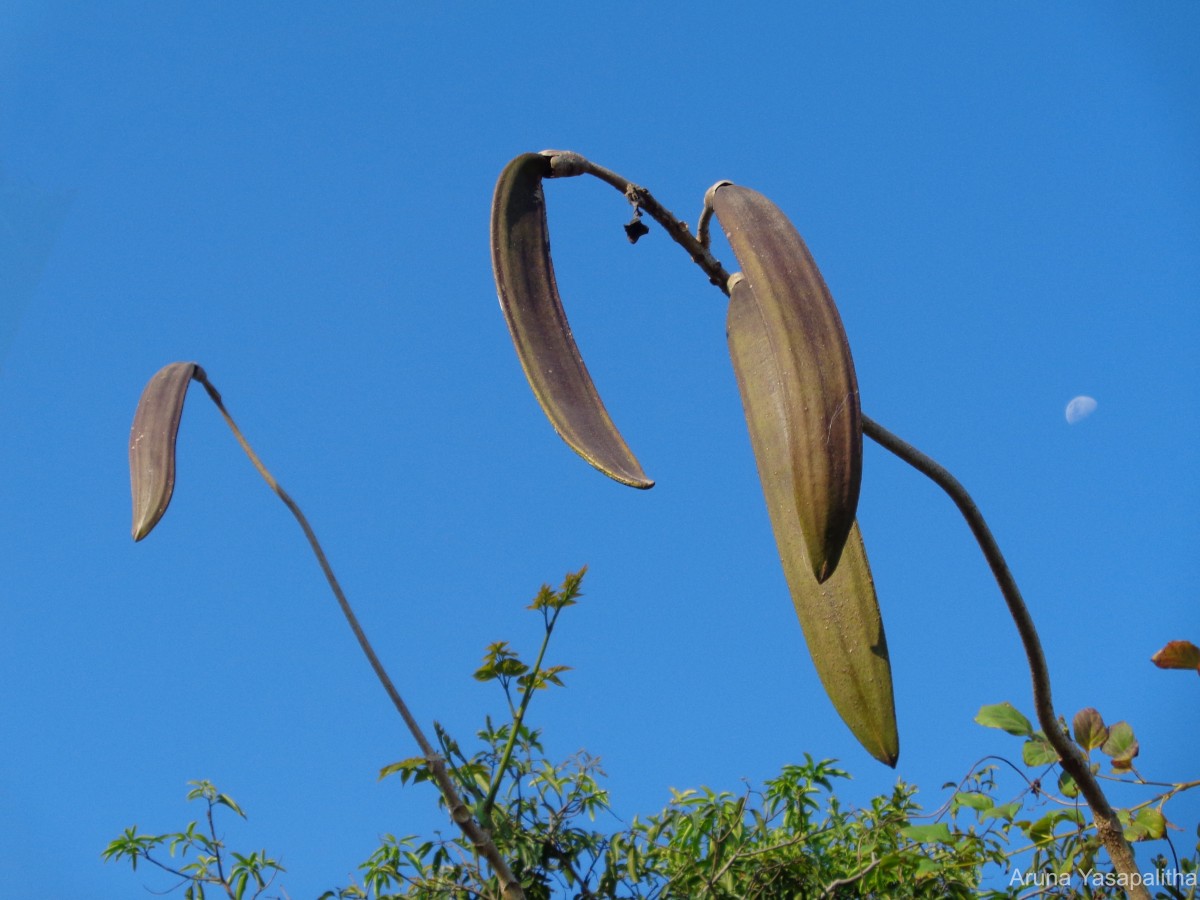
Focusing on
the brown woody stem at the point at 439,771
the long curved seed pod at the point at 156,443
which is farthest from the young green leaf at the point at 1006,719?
the long curved seed pod at the point at 156,443

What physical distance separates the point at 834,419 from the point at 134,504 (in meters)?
0.66

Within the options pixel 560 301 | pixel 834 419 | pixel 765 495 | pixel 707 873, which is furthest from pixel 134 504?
pixel 707 873

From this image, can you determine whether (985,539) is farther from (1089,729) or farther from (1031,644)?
(1089,729)

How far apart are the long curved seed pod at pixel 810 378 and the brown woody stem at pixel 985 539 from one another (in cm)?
17

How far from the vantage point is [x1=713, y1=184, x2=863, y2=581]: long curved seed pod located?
2.09 ft

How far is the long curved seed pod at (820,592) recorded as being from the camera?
89 cm

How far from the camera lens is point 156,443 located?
3.48ft

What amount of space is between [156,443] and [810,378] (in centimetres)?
66

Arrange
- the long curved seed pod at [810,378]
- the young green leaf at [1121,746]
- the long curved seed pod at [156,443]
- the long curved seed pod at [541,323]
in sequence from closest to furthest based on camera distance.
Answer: the long curved seed pod at [810,378] → the long curved seed pod at [541,323] → the long curved seed pod at [156,443] → the young green leaf at [1121,746]

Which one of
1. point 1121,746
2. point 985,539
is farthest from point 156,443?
point 1121,746

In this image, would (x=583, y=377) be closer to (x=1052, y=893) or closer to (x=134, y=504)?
(x=134, y=504)

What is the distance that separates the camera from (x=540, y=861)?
1365 mm

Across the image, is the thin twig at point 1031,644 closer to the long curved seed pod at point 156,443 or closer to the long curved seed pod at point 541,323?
the long curved seed pod at point 541,323

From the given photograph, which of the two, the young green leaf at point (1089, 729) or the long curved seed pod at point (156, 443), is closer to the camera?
the long curved seed pod at point (156, 443)
